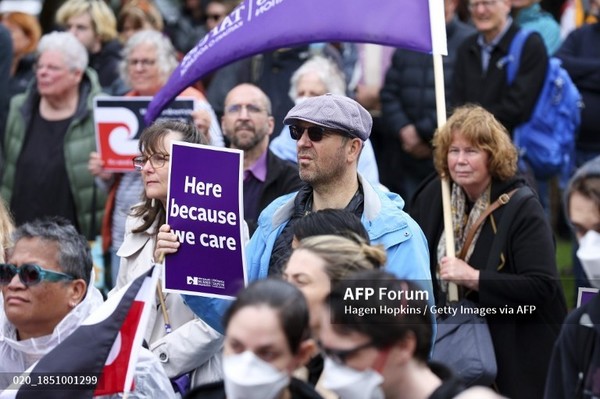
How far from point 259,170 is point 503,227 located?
71.9 inches

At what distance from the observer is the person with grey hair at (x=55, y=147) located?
998 centimetres

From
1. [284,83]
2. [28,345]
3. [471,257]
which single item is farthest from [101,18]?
[28,345]

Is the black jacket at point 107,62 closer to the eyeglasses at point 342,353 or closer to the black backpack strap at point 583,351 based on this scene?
the black backpack strap at point 583,351

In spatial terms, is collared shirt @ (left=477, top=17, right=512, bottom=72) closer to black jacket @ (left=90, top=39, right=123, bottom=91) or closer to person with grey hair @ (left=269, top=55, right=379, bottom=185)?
person with grey hair @ (left=269, top=55, right=379, bottom=185)

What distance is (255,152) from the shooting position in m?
8.42

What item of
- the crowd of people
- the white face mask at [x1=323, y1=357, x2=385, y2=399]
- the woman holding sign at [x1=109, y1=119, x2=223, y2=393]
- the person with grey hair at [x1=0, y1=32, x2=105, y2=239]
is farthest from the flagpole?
the person with grey hair at [x1=0, y1=32, x2=105, y2=239]

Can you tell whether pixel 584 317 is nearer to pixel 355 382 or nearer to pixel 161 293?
pixel 355 382

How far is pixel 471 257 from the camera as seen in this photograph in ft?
23.9

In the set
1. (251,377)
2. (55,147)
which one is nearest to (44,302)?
(251,377)

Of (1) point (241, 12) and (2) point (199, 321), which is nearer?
(2) point (199, 321)

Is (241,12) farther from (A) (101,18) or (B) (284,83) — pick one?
(A) (101,18)

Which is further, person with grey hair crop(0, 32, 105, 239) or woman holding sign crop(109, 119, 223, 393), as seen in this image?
person with grey hair crop(0, 32, 105, 239)

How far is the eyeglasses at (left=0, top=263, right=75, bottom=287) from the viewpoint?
566 cm

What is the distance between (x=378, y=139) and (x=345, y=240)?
22.0ft
